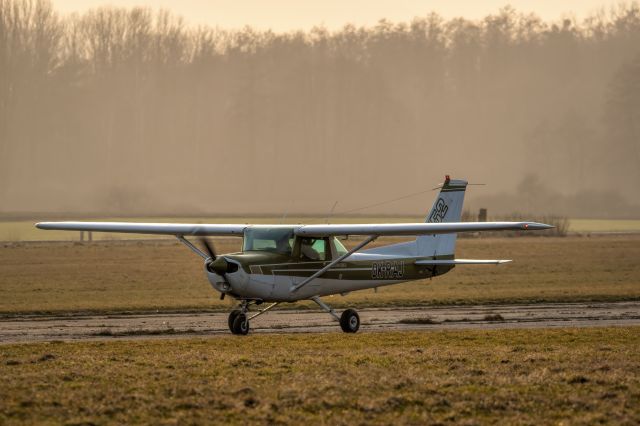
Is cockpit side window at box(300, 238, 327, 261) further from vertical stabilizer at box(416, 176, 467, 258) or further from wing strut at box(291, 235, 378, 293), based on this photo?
vertical stabilizer at box(416, 176, 467, 258)

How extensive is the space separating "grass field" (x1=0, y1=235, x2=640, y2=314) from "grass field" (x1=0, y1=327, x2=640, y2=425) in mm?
12308

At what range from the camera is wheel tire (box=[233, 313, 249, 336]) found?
76.3ft

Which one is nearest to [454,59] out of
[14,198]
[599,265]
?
[14,198]

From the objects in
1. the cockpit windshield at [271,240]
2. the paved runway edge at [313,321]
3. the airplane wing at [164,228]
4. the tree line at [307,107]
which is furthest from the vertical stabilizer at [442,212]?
the tree line at [307,107]

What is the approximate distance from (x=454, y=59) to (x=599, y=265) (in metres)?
101

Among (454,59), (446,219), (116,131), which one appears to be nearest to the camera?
(446,219)

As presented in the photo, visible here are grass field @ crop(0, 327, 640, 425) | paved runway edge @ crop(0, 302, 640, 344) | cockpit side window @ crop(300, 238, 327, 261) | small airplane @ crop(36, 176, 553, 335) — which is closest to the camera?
grass field @ crop(0, 327, 640, 425)

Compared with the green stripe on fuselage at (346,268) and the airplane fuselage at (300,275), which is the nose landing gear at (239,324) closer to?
the airplane fuselage at (300,275)

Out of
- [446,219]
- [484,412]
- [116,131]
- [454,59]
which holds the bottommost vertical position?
[484,412]

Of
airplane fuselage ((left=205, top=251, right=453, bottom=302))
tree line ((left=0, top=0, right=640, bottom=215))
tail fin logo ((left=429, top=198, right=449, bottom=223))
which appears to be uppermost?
tree line ((left=0, top=0, right=640, bottom=215))

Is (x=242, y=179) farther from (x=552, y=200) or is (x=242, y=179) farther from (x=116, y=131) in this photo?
(x=552, y=200)

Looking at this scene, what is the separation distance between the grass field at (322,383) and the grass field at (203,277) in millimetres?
12308

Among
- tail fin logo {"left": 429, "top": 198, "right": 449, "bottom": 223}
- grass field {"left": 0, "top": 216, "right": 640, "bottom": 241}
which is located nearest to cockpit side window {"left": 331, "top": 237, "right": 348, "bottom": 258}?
→ tail fin logo {"left": 429, "top": 198, "right": 449, "bottom": 223}

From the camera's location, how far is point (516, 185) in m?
115
